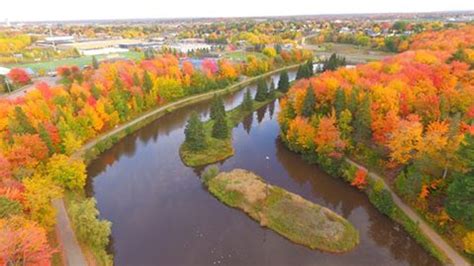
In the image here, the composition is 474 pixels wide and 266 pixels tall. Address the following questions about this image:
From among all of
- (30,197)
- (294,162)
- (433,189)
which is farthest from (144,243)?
(433,189)

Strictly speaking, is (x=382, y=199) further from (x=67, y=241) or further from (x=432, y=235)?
(x=67, y=241)

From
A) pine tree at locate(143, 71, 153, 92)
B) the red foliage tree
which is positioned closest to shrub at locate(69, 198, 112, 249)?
pine tree at locate(143, 71, 153, 92)

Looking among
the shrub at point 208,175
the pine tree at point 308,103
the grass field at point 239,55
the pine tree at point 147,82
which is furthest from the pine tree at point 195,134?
the grass field at point 239,55

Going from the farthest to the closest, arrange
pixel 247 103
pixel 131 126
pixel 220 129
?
pixel 247 103
pixel 131 126
pixel 220 129

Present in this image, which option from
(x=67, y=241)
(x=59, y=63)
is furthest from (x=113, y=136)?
(x=59, y=63)

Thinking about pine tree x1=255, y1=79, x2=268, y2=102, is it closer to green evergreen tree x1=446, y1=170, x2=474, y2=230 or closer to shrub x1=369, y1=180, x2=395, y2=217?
shrub x1=369, y1=180, x2=395, y2=217

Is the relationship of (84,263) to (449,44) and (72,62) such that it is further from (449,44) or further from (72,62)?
(72,62)
